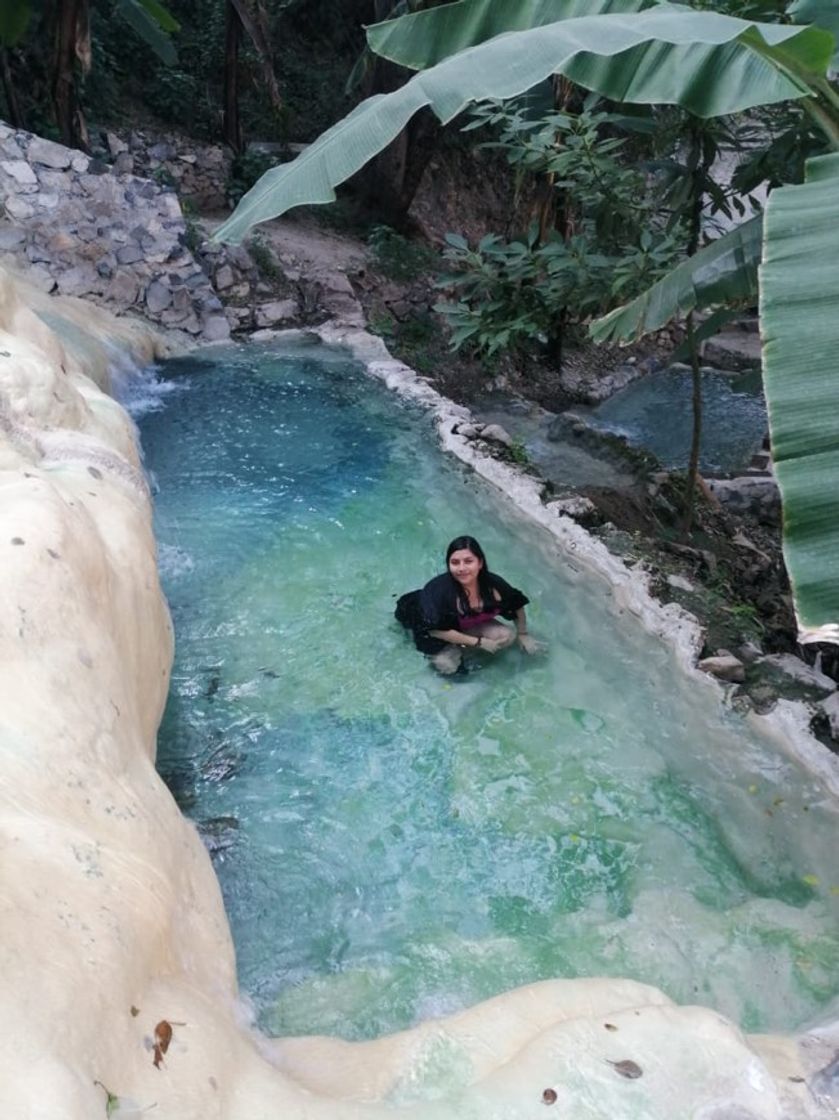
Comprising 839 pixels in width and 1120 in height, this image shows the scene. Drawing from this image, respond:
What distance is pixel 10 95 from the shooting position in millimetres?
11508

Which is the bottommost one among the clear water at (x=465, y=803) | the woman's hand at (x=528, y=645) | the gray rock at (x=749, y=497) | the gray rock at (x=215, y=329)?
the gray rock at (x=749, y=497)

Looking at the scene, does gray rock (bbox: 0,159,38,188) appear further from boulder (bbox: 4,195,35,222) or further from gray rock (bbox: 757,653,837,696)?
gray rock (bbox: 757,653,837,696)

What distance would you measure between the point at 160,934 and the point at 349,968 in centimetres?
102

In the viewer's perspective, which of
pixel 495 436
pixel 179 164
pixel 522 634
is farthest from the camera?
pixel 179 164

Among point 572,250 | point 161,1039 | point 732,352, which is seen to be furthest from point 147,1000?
point 732,352

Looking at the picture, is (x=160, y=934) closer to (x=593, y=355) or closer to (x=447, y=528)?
(x=447, y=528)

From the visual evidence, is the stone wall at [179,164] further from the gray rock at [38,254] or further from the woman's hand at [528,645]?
the woman's hand at [528,645]

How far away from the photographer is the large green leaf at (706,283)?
414cm

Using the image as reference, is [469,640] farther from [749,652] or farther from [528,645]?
[749,652]

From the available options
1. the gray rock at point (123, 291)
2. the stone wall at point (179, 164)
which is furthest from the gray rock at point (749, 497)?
the stone wall at point (179, 164)

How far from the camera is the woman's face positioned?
4.47 m

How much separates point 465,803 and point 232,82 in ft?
44.3

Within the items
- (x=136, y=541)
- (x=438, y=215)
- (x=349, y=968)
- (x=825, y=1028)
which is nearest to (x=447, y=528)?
(x=136, y=541)

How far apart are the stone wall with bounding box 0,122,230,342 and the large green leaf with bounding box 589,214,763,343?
727 cm
